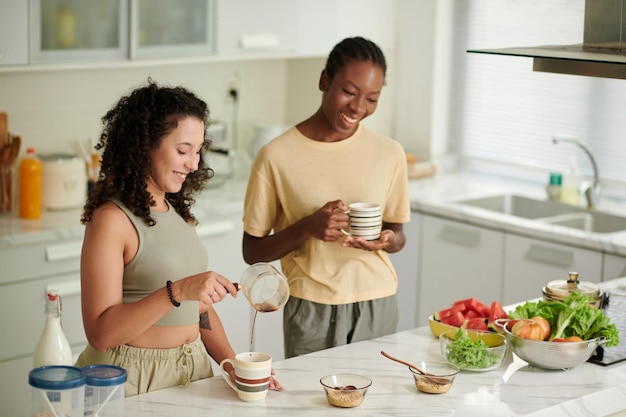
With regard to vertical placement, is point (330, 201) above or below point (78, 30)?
below

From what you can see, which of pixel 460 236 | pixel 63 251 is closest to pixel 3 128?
pixel 63 251

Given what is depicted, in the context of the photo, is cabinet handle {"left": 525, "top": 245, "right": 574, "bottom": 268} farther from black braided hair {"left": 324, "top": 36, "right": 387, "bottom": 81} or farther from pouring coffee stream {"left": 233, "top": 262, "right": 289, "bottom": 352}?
pouring coffee stream {"left": 233, "top": 262, "right": 289, "bottom": 352}

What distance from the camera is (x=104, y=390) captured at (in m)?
1.98

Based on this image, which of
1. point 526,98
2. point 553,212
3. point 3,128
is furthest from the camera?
point 526,98

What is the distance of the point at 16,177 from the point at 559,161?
2.48 m

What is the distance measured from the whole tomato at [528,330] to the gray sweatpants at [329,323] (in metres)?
0.47

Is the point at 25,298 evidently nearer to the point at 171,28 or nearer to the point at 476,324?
the point at 171,28

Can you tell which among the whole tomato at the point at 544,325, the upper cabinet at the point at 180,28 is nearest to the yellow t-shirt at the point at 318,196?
the whole tomato at the point at 544,325

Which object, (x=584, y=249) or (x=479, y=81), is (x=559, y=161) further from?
(x=584, y=249)

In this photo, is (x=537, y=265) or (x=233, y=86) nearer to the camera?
(x=537, y=265)

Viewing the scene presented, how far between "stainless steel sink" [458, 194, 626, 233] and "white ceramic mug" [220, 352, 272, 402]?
2.27m

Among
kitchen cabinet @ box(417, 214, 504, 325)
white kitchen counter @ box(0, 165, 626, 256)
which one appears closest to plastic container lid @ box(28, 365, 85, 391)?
white kitchen counter @ box(0, 165, 626, 256)

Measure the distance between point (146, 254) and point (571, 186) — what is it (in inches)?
107

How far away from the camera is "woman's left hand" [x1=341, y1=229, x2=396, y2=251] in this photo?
2.71 m
